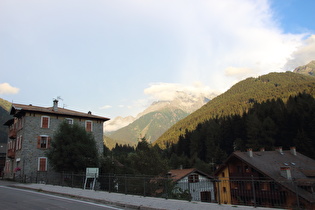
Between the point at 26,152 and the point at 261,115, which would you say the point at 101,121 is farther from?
the point at 261,115

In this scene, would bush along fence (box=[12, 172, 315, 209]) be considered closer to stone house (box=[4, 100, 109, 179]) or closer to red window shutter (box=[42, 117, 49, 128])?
stone house (box=[4, 100, 109, 179])

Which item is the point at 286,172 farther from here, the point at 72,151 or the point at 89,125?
the point at 89,125

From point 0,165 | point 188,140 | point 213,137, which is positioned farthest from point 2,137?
point 213,137

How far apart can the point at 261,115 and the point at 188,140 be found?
122 feet

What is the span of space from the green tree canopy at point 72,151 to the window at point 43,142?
Result: 778 centimetres

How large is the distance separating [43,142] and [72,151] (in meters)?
11.0

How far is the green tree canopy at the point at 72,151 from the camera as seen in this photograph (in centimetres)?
2547

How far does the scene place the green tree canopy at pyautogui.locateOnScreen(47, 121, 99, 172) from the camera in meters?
25.5

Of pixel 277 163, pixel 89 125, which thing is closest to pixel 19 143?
pixel 89 125

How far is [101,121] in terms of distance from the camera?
40.1 metres

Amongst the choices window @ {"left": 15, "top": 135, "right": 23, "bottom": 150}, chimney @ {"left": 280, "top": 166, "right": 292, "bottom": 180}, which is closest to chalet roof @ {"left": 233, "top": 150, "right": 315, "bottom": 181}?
chimney @ {"left": 280, "top": 166, "right": 292, "bottom": 180}

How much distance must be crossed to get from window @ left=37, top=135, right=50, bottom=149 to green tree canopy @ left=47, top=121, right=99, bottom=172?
7.78 m

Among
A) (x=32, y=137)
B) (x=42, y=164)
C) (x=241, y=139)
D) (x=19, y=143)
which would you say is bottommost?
(x=42, y=164)

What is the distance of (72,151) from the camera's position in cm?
2552
